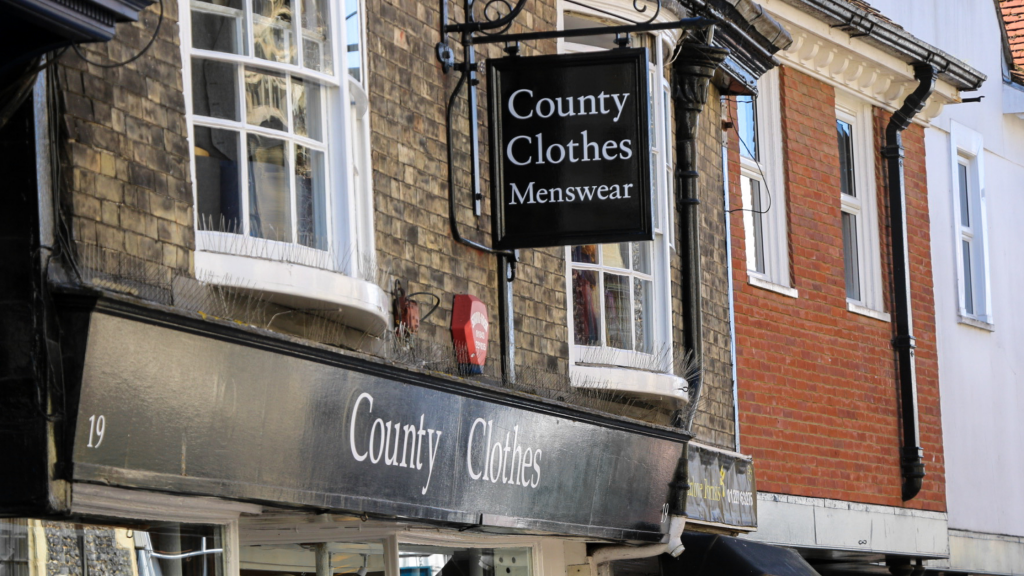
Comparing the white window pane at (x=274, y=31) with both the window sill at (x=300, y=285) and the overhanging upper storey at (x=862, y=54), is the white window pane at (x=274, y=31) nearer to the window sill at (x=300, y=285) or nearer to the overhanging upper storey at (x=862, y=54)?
the window sill at (x=300, y=285)

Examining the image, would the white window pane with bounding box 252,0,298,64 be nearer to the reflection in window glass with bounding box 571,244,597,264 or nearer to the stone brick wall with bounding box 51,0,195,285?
the stone brick wall with bounding box 51,0,195,285

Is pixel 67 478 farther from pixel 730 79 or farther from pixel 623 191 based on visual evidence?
pixel 730 79

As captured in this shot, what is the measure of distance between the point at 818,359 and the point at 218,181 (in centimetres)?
852

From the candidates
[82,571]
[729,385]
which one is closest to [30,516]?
[82,571]

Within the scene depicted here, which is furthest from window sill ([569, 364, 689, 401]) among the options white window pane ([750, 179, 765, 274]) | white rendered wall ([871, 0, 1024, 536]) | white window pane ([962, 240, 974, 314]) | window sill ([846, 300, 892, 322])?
white window pane ([962, 240, 974, 314])

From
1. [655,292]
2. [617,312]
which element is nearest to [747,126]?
[655,292]

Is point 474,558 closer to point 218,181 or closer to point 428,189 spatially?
point 428,189

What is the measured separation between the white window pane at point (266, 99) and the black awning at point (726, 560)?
19.1 feet

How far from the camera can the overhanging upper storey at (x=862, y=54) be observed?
1471 centimetres

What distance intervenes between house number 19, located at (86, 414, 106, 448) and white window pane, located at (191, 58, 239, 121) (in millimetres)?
1846

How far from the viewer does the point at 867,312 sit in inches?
620

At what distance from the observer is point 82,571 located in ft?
22.3

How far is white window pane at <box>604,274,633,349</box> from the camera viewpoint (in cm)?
1120

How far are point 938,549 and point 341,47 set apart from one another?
34.4 feet
